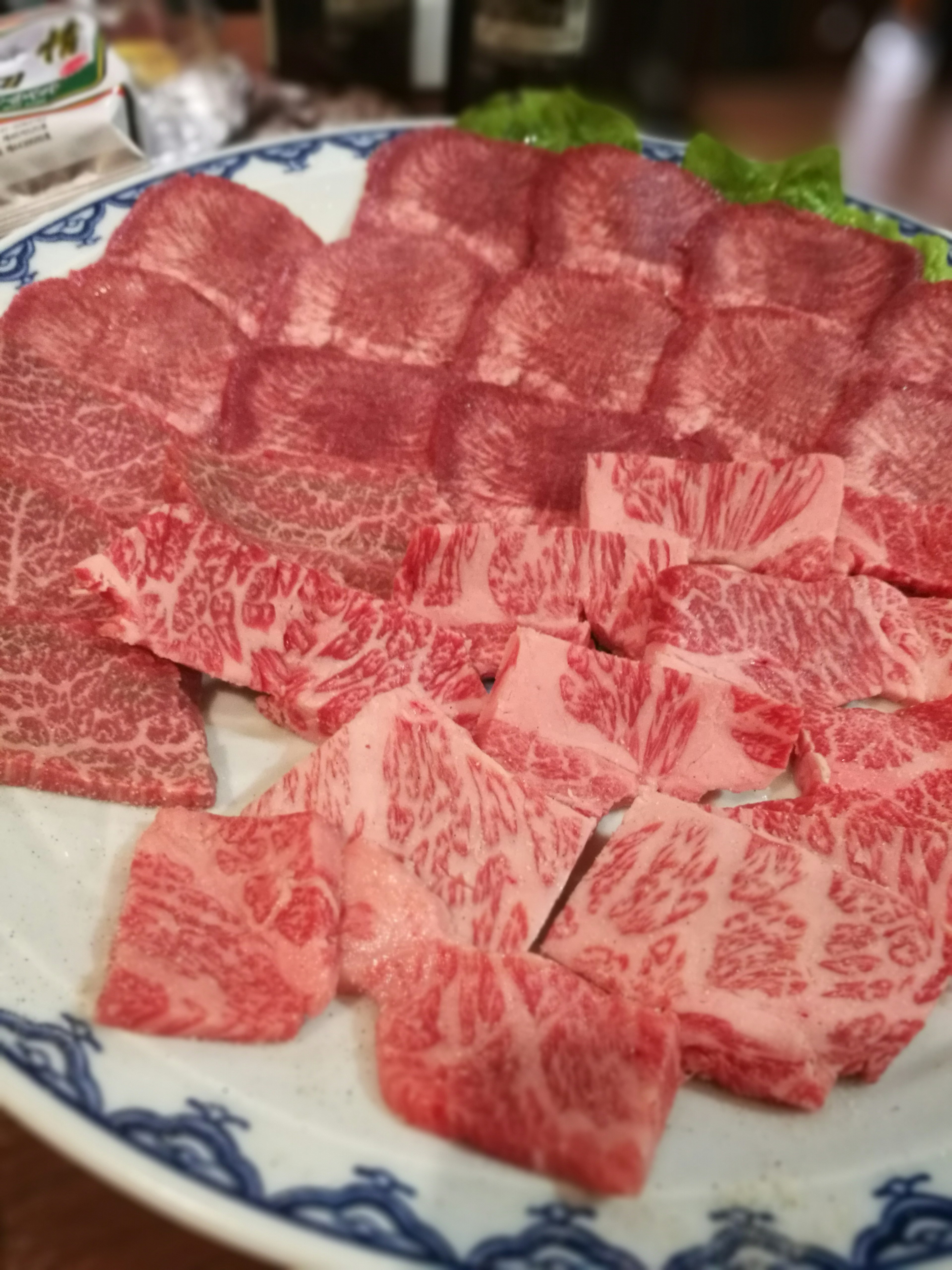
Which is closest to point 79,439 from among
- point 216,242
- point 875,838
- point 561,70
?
point 216,242

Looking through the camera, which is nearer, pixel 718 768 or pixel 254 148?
pixel 718 768

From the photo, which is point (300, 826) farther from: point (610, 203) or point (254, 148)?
point (254, 148)

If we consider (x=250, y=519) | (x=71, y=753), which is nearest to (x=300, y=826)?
(x=71, y=753)

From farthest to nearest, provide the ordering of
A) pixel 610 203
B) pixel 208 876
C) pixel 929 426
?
pixel 610 203, pixel 929 426, pixel 208 876

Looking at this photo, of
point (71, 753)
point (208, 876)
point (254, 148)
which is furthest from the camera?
point (254, 148)

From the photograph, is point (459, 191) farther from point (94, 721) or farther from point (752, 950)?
point (752, 950)

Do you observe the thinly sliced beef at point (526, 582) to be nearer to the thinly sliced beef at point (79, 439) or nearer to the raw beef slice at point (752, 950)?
the raw beef slice at point (752, 950)

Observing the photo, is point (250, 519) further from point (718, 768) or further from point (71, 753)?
point (718, 768)

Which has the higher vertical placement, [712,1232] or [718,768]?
[718,768]

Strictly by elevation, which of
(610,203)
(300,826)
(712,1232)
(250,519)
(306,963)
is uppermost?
(610,203)
